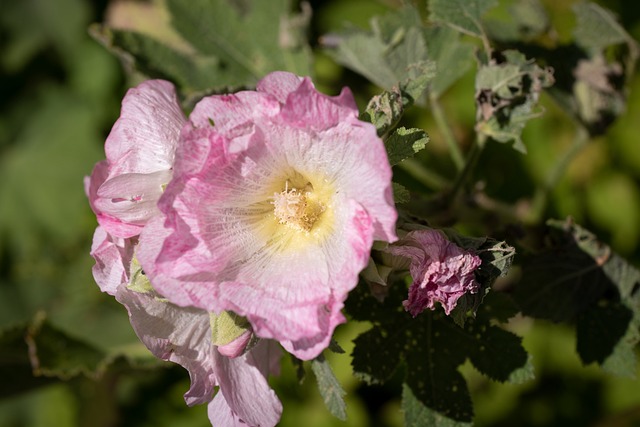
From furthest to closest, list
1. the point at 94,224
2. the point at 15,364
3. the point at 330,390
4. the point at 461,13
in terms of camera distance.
Result: 1. the point at 94,224
2. the point at 15,364
3. the point at 461,13
4. the point at 330,390

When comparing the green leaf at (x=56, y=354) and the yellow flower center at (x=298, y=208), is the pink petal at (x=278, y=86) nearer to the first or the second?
the yellow flower center at (x=298, y=208)

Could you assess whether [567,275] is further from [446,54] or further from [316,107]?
[316,107]

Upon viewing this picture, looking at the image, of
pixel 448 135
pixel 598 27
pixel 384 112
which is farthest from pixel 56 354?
pixel 598 27

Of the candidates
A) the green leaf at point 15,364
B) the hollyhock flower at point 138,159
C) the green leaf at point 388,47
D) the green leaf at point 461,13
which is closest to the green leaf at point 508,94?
the green leaf at point 461,13

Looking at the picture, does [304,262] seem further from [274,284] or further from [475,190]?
[475,190]

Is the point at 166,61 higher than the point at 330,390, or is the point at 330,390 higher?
the point at 166,61

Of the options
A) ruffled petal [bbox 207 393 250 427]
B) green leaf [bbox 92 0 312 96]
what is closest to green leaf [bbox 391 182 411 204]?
ruffled petal [bbox 207 393 250 427]
